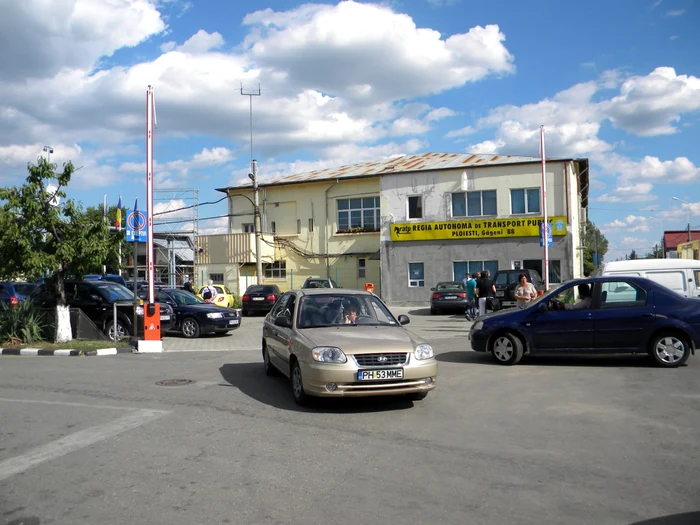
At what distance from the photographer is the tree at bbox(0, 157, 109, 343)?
1438cm

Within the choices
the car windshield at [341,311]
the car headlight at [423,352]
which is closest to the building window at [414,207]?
the car windshield at [341,311]

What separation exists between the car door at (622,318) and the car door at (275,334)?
537 centimetres

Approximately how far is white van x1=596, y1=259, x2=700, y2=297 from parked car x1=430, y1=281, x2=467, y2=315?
10.7 meters

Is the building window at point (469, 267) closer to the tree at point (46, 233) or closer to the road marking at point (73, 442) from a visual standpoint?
the tree at point (46, 233)

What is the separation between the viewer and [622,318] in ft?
34.9

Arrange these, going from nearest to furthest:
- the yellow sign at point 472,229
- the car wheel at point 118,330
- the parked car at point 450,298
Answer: the car wheel at point 118,330, the parked car at point 450,298, the yellow sign at point 472,229

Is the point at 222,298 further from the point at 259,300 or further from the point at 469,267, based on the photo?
the point at 469,267

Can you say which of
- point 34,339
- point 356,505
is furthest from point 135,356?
point 356,505

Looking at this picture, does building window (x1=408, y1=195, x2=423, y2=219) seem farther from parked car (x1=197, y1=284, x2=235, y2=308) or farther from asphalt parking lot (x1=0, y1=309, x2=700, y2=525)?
asphalt parking lot (x1=0, y1=309, x2=700, y2=525)

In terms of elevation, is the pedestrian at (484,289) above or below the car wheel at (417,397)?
above

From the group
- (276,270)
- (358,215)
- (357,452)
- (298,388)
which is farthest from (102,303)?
(276,270)

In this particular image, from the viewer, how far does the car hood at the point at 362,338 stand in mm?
7562

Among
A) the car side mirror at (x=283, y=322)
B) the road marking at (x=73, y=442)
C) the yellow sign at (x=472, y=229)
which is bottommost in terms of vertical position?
the road marking at (x=73, y=442)

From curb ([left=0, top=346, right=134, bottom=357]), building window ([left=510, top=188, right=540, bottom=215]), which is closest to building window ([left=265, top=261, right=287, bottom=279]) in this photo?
building window ([left=510, top=188, right=540, bottom=215])
